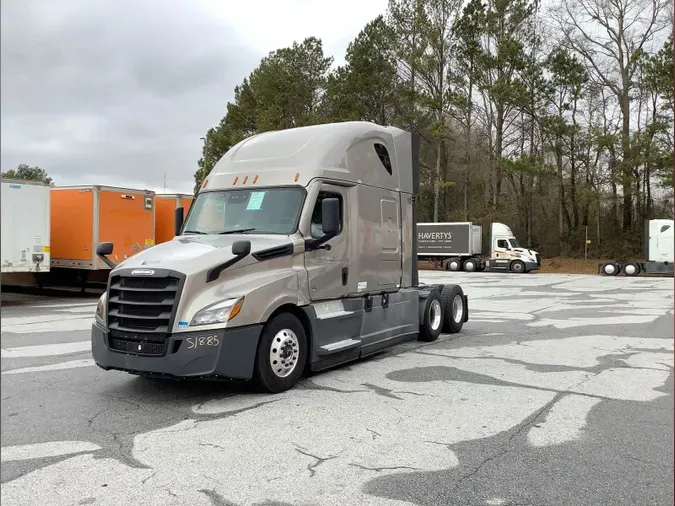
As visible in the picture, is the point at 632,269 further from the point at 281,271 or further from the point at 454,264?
the point at 281,271

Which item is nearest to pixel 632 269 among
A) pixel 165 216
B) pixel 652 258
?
pixel 652 258

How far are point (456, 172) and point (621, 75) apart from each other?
46.2 feet

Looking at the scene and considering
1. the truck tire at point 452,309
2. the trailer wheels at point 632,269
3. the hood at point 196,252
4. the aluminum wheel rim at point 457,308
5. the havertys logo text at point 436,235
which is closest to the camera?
the hood at point 196,252

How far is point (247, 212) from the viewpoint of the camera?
7.04m

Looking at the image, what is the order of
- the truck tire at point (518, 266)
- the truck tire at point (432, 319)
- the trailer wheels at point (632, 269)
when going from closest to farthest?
the truck tire at point (432, 319) → the trailer wheels at point (632, 269) → the truck tire at point (518, 266)

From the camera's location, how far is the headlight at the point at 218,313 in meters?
5.61

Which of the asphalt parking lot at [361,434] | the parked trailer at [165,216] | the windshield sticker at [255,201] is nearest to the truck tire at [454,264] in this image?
the parked trailer at [165,216]

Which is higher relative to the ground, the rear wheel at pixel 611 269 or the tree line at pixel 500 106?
the tree line at pixel 500 106

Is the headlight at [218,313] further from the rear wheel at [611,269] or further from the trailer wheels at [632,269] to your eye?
the trailer wheels at [632,269]

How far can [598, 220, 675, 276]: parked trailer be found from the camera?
31.0 metres

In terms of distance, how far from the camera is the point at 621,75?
40844mm

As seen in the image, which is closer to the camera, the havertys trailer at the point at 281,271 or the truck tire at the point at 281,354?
the havertys trailer at the point at 281,271

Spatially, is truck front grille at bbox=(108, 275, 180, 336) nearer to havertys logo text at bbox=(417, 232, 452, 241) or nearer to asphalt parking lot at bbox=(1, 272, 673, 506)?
asphalt parking lot at bbox=(1, 272, 673, 506)

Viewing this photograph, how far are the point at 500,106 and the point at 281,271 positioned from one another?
42.9 m
